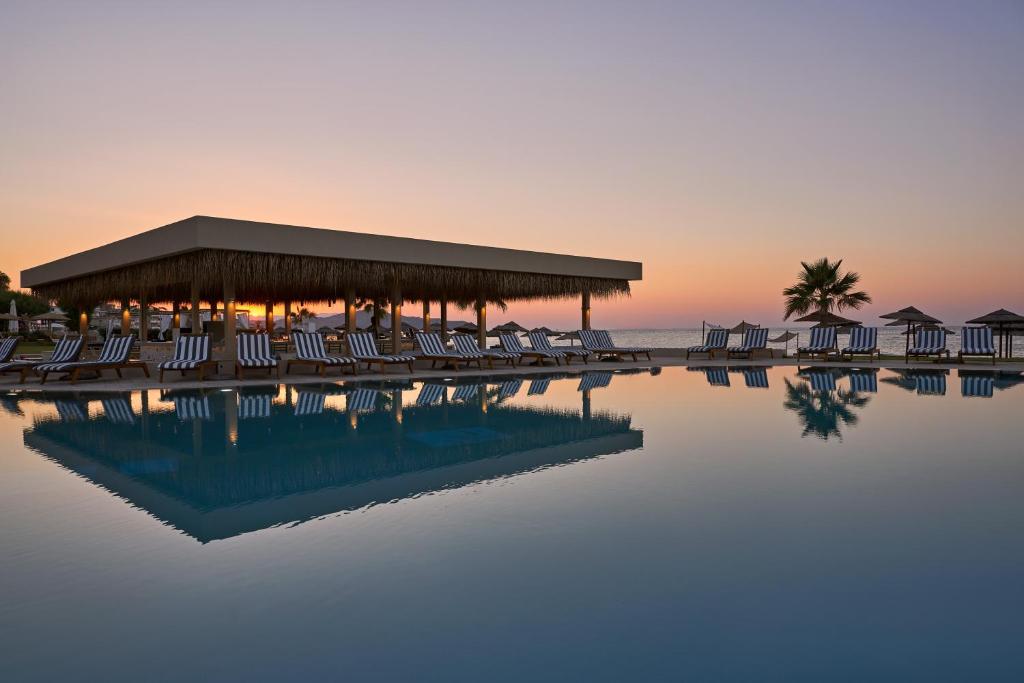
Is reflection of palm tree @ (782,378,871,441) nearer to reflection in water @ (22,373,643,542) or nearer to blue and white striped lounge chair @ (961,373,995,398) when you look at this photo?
blue and white striped lounge chair @ (961,373,995,398)

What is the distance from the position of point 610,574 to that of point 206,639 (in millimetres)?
1544

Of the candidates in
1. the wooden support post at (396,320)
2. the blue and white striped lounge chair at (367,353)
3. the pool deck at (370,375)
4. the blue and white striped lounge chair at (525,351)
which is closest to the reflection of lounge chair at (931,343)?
the pool deck at (370,375)

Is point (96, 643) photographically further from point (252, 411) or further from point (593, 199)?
point (593, 199)

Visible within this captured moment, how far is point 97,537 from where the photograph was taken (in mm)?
3125

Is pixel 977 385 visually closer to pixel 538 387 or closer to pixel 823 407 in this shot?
pixel 823 407

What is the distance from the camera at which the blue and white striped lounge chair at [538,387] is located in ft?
33.6

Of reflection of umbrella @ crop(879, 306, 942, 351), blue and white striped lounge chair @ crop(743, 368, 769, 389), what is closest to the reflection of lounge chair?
reflection of umbrella @ crop(879, 306, 942, 351)

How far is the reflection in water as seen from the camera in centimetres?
388

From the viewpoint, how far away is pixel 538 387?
11.3m

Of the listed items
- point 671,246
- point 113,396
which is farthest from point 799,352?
point 113,396

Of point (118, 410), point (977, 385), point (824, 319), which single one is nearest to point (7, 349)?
point (118, 410)

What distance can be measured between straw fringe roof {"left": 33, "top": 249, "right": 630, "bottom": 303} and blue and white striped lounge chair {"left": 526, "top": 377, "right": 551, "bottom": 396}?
4008 mm

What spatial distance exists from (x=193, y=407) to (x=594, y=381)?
7.16 metres

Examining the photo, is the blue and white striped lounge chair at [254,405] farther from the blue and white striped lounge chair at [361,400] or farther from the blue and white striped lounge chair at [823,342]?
the blue and white striped lounge chair at [823,342]
